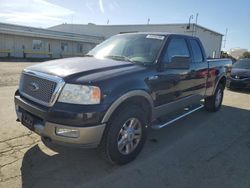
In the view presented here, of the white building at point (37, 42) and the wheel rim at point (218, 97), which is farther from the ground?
the white building at point (37, 42)

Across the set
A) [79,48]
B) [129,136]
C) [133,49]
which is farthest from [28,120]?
[79,48]

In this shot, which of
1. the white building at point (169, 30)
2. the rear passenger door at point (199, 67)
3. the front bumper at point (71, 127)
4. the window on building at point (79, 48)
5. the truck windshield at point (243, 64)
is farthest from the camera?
the window on building at point (79, 48)

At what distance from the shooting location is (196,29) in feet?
104

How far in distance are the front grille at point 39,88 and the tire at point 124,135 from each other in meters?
0.85

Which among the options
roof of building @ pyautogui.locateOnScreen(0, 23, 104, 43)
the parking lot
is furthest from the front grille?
roof of building @ pyautogui.locateOnScreen(0, 23, 104, 43)

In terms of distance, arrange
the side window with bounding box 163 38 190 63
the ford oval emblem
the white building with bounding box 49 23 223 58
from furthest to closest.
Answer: the white building with bounding box 49 23 223 58 < the side window with bounding box 163 38 190 63 < the ford oval emblem

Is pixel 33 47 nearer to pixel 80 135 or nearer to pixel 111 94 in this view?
pixel 111 94

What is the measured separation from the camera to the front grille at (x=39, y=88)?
10.3ft

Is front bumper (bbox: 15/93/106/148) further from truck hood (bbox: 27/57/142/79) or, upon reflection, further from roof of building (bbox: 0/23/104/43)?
roof of building (bbox: 0/23/104/43)

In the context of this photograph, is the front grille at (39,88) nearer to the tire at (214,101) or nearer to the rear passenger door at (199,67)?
the rear passenger door at (199,67)

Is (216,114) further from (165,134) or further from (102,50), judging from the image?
(102,50)

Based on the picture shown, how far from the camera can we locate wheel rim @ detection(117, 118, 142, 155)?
11.6 ft

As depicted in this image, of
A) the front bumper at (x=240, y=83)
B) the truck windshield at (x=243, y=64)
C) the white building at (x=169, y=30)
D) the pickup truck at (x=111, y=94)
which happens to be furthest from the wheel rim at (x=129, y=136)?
the white building at (x=169, y=30)

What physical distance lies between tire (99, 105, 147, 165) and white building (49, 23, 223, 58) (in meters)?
28.9
